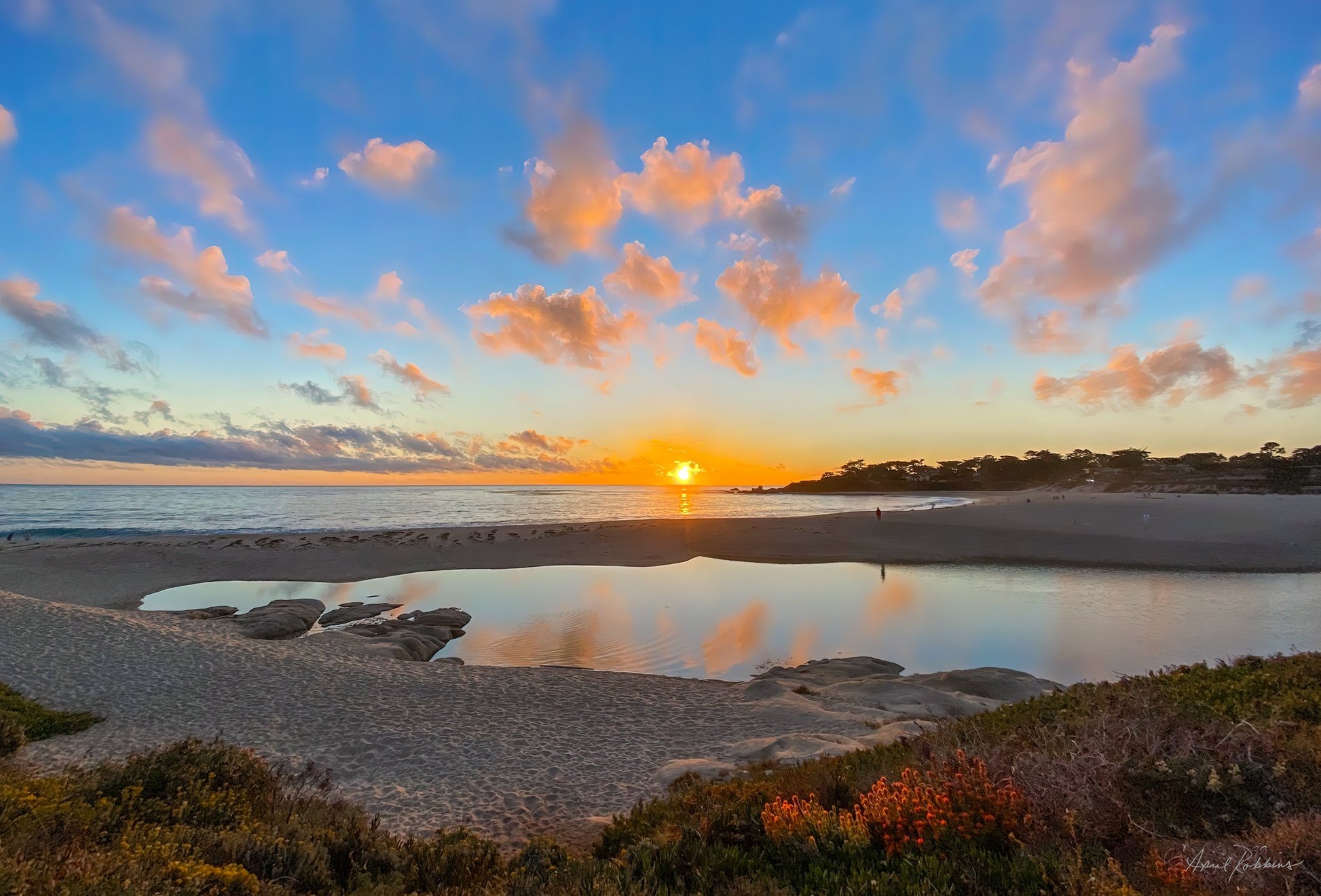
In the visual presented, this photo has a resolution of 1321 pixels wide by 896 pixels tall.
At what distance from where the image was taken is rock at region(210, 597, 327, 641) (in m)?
19.7

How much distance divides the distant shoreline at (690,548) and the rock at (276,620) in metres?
8.31

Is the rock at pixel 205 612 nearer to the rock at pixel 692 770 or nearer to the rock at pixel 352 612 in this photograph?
the rock at pixel 352 612

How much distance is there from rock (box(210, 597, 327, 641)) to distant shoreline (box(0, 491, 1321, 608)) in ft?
27.3

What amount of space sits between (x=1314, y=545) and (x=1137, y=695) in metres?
40.6

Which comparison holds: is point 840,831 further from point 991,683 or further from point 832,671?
point 832,671

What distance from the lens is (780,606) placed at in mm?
24906

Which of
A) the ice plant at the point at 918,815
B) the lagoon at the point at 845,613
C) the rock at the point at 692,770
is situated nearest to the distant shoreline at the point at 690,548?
the lagoon at the point at 845,613

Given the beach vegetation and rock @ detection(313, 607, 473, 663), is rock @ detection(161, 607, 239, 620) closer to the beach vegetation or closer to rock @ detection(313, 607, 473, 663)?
rock @ detection(313, 607, 473, 663)

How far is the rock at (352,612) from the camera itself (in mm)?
22381

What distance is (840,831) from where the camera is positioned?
580 cm

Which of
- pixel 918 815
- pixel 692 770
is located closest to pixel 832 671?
pixel 692 770

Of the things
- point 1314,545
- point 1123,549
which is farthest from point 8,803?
point 1314,545

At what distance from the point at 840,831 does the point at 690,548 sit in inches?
1476

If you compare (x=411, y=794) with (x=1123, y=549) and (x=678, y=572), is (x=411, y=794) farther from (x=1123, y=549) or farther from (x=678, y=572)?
(x=1123, y=549)
